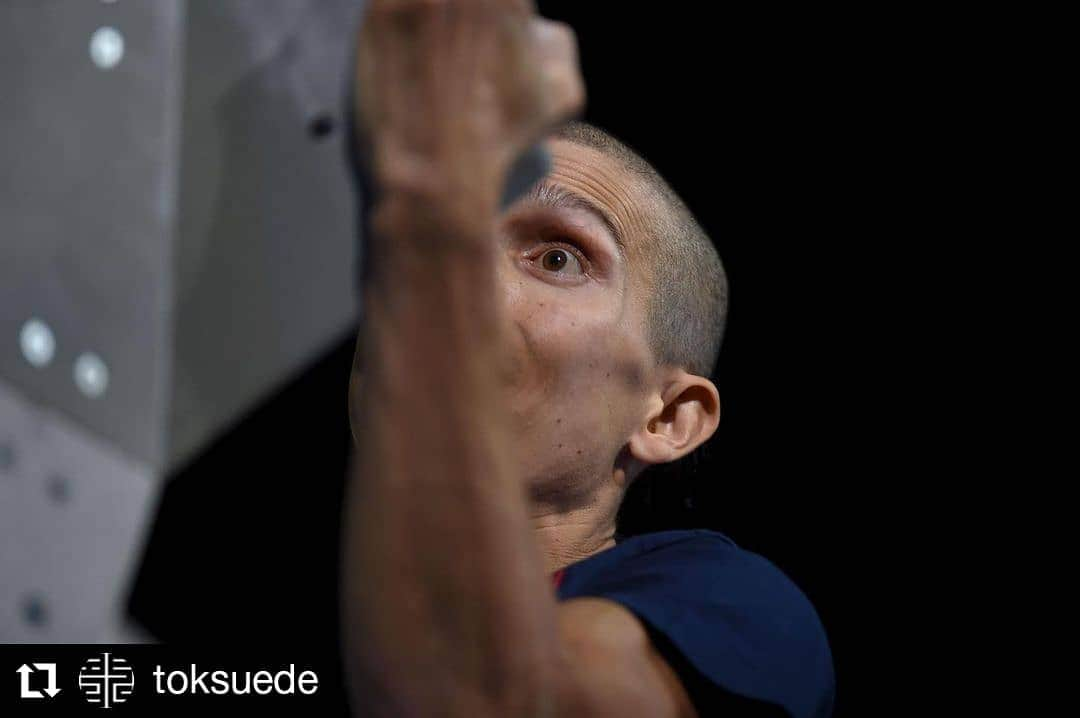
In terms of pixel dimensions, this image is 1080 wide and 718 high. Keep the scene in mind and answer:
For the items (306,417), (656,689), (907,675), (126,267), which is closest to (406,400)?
(656,689)

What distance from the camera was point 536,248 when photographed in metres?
1.13

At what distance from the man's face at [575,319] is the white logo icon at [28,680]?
2.99 feet

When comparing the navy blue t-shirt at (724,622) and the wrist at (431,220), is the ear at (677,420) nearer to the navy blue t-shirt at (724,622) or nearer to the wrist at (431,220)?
the navy blue t-shirt at (724,622)

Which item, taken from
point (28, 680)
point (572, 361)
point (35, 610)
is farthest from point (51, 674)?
point (572, 361)

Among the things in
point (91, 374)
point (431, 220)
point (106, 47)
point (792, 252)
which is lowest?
point (431, 220)

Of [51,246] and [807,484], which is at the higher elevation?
[51,246]

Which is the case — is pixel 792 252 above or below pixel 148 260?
below

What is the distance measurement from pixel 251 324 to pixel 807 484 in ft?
3.29

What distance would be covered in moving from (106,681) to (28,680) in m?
0.12

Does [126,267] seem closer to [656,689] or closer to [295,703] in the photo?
[295,703]

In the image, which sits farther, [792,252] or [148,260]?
[148,260]

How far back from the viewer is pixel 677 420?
125 cm

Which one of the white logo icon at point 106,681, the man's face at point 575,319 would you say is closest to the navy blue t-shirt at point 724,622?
the man's face at point 575,319

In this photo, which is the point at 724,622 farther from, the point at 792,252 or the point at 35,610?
the point at 35,610
